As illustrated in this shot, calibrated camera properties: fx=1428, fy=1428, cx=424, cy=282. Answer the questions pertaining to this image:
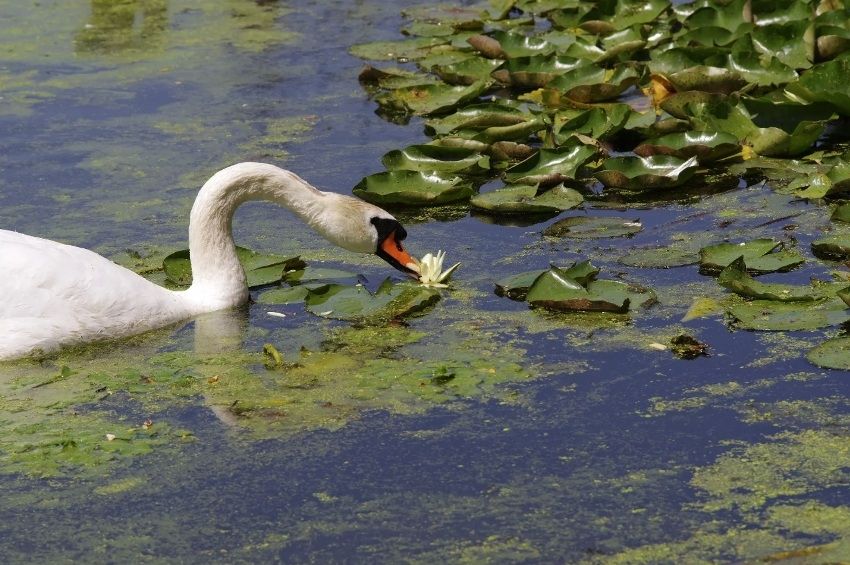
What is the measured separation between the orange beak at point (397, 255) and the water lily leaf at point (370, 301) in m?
0.06

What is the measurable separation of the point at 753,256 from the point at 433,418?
1.74 m

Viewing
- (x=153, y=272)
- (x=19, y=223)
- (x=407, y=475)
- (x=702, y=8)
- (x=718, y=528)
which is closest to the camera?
(x=718, y=528)

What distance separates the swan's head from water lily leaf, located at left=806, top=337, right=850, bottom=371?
5.24 ft

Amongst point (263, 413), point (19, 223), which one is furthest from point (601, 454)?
point (19, 223)

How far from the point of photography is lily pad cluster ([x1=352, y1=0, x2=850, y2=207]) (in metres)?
6.49

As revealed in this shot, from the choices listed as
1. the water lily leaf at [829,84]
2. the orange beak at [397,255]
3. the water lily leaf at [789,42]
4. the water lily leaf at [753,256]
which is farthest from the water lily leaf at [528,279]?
the water lily leaf at [789,42]

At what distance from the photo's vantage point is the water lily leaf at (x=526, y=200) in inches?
245

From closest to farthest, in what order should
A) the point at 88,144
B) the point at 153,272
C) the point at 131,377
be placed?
1. the point at 131,377
2. the point at 153,272
3. the point at 88,144

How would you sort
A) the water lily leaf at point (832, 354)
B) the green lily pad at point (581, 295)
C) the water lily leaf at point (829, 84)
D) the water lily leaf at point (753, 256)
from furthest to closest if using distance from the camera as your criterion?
the water lily leaf at point (829, 84), the water lily leaf at point (753, 256), the green lily pad at point (581, 295), the water lily leaf at point (832, 354)

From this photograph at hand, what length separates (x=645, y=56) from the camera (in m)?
8.30

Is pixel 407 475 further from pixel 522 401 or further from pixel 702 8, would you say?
pixel 702 8

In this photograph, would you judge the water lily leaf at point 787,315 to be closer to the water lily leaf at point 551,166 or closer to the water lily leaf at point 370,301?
the water lily leaf at point 370,301

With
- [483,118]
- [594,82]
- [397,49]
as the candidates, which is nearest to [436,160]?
[483,118]

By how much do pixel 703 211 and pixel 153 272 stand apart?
2342mm
